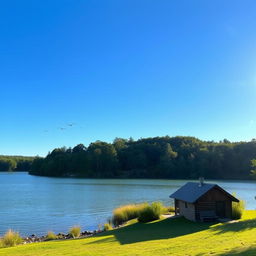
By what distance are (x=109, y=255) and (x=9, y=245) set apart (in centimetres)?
938

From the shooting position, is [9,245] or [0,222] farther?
[0,222]

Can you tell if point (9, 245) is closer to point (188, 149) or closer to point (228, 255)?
point (228, 255)

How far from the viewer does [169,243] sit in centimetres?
1379

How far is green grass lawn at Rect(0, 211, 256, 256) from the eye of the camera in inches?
445

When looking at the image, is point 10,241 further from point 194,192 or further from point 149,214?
point 194,192

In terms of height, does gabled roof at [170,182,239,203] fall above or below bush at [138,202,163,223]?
above

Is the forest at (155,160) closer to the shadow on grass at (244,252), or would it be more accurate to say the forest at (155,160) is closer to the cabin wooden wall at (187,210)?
the cabin wooden wall at (187,210)

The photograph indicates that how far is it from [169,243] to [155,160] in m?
128

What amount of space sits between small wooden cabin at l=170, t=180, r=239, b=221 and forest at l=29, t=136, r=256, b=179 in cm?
9485

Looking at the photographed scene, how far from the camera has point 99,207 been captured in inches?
1485

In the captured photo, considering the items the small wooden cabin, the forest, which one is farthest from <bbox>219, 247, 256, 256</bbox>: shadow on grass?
the forest

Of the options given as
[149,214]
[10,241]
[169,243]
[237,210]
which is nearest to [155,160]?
[149,214]

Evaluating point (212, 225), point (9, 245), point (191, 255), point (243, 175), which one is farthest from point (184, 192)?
point (243, 175)

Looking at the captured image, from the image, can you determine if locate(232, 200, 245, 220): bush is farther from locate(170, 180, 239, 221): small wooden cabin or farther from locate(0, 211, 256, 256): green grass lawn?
locate(0, 211, 256, 256): green grass lawn
